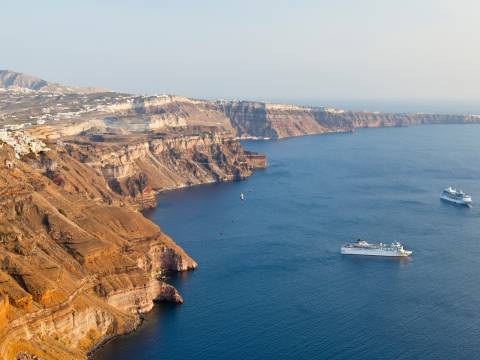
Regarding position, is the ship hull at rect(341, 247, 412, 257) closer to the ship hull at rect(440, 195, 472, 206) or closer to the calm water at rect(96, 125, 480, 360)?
the calm water at rect(96, 125, 480, 360)

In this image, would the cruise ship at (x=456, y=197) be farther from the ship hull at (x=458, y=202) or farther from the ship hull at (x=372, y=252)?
the ship hull at (x=372, y=252)

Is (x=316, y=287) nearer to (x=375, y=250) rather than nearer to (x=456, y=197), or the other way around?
(x=375, y=250)

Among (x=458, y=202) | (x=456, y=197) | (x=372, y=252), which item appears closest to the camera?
(x=372, y=252)

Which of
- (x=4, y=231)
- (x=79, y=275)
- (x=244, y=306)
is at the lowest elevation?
(x=244, y=306)

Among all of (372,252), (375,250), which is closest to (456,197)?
(375,250)

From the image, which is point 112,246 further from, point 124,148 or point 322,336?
point 124,148

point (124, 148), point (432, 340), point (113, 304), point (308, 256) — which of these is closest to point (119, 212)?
point (113, 304)
